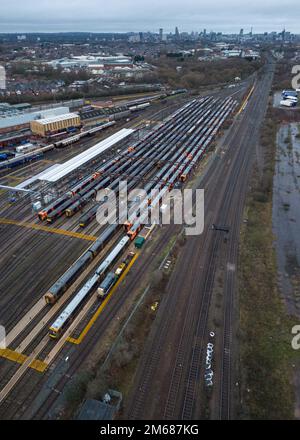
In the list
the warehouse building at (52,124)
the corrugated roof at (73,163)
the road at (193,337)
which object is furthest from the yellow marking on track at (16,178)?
the road at (193,337)

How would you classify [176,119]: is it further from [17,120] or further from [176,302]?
[176,302]

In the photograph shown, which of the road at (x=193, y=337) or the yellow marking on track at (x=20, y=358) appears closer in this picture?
the road at (x=193, y=337)

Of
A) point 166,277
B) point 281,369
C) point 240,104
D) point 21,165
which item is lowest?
point 281,369

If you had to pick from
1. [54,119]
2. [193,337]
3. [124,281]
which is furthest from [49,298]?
[54,119]

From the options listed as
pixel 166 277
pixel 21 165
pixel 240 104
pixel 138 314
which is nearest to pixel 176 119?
pixel 240 104

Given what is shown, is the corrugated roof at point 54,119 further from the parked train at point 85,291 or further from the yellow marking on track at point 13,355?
the yellow marking on track at point 13,355

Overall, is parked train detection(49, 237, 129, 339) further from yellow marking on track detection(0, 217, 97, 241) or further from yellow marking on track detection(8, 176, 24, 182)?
yellow marking on track detection(8, 176, 24, 182)
